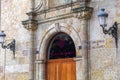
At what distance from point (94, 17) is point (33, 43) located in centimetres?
279

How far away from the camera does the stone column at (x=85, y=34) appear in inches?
410

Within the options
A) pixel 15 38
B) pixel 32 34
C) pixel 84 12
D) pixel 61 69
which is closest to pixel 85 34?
pixel 84 12

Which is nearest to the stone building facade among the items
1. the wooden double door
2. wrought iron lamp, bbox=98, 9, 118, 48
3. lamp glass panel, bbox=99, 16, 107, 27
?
the wooden double door

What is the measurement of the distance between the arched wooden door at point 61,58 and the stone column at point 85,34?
0.66 metres

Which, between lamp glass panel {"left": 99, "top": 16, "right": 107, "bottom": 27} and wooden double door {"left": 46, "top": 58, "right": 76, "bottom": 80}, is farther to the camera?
wooden double door {"left": 46, "top": 58, "right": 76, "bottom": 80}

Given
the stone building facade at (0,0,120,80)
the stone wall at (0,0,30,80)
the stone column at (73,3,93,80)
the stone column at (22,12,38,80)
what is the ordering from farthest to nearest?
the stone wall at (0,0,30,80), the stone column at (22,12,38,80), the stone column at (73,3,93,80), the stone building facade at (0,0,120,80)

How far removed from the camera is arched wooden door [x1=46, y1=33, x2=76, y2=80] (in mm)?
11195

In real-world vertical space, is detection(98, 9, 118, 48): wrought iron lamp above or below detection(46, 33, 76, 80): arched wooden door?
above

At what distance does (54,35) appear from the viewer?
1183cm

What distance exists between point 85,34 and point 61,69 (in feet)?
5.07

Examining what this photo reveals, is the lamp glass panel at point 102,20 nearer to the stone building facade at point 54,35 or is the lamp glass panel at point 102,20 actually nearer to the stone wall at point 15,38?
the stone building facade at point 54,35

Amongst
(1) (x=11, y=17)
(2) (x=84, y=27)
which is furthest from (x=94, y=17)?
(1) (x=11, y=17)

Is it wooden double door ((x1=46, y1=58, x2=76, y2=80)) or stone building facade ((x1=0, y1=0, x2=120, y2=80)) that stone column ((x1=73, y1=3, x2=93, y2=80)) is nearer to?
stone building facade ((x1=0, y1=0, x2=120, y2=80))

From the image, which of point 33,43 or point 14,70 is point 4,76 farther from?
point 33,43
